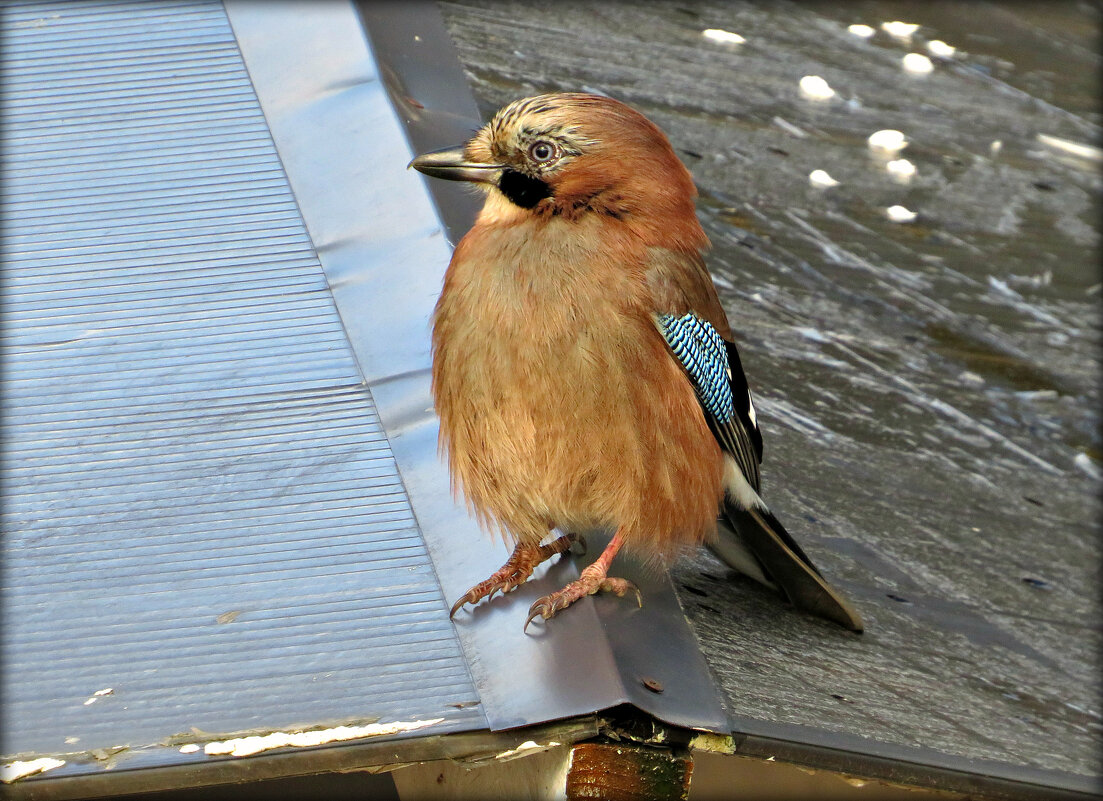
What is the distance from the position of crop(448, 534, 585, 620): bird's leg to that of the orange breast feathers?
39 mm

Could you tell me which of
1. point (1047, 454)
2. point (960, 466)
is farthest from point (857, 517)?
point (1047, 454)

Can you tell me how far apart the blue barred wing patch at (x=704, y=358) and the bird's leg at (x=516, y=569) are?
0.43m

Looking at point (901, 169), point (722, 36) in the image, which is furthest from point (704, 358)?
point (722, 36)

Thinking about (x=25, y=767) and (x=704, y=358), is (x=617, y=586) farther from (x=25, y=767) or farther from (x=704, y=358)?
(x=25, y=767)

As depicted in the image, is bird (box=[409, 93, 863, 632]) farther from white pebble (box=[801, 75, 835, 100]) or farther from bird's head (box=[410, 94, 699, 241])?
white pebble (box=[801, 75, 835, 100])

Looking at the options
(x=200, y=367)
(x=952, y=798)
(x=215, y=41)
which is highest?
(x=215, y=41)

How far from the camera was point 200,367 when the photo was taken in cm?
238

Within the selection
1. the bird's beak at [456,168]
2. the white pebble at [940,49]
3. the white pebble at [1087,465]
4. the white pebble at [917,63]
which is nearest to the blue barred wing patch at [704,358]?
the bird's beak at [456,168]

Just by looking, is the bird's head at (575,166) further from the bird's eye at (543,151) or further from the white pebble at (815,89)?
the white pebble at (815,89)

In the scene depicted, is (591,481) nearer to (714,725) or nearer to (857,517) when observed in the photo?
(714,725)

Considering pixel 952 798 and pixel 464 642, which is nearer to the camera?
pixel 464 642

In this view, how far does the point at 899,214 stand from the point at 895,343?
0.97 meters

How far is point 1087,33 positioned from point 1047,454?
16.9 ft

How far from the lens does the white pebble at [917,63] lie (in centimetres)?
597
